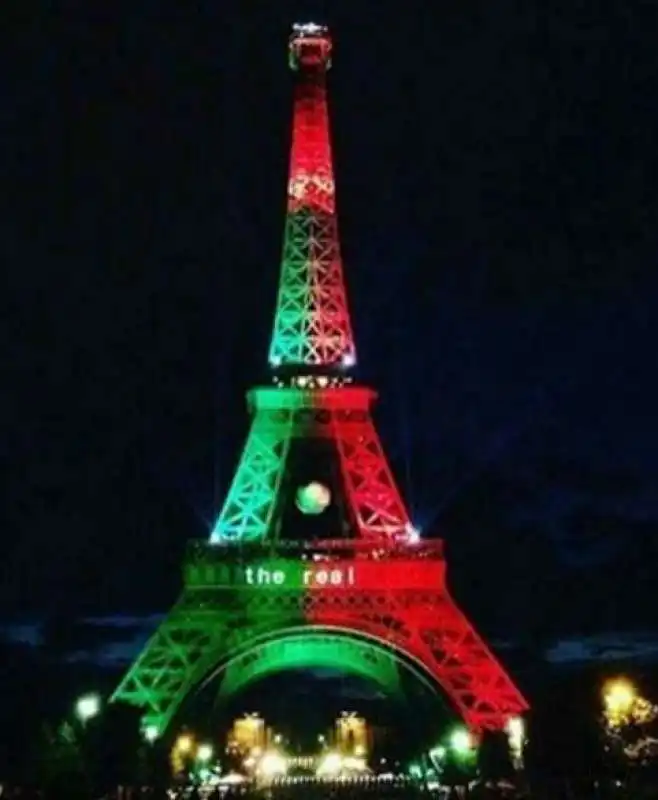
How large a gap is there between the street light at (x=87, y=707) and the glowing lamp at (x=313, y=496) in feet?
37.3

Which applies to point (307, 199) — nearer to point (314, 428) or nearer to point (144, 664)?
point (314, 428)

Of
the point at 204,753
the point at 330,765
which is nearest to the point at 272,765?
the point at 330,765

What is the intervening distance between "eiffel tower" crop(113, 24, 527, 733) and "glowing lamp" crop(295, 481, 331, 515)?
0.08m

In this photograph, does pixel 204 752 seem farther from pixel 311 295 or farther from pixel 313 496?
pixel 311 295

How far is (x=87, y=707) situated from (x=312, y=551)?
9159 mm

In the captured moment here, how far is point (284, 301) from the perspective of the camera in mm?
61156

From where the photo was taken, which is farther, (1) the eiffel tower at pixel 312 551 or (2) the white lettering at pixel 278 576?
(2) the white lettering at pixel 278 576

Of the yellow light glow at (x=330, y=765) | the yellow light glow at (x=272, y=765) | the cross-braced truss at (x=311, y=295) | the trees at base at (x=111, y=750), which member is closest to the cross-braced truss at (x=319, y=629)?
the trees at base at (x=111, y=750)

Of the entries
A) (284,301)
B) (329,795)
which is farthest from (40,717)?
(284,301)

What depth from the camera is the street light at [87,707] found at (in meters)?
51.8

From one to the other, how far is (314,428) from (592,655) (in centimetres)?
2394

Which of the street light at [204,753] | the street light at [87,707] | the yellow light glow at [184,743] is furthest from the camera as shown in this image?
the street light at [204,753]

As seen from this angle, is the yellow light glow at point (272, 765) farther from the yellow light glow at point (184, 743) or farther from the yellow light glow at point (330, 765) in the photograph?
→ the yellow light glow at point (184, 743)

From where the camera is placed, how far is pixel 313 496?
62031 mm
